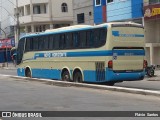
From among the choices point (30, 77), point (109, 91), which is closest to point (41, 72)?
point (30, 77)

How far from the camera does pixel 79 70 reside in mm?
22625

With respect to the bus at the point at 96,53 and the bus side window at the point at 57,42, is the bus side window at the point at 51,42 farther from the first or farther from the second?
the bus side window at the point at 57,42

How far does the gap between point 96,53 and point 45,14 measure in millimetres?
50585

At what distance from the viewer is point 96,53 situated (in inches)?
820

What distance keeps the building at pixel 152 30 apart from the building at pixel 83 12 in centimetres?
1497

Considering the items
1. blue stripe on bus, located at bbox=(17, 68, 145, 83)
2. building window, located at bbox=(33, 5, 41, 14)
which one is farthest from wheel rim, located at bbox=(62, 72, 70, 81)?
building window, located at bbox=(33, 5, 41, 14)

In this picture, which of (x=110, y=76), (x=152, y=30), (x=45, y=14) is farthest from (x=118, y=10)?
(x=45, y=14)

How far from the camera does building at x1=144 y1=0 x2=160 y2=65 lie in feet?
116

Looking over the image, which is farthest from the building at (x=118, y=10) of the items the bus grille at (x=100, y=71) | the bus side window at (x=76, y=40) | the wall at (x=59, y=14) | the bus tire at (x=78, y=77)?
the wall at (x=59, y=14)

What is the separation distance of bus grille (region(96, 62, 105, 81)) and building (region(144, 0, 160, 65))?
15.5 metres

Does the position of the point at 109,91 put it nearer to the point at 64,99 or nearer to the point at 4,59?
the point at 64,99

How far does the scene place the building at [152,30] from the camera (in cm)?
3531

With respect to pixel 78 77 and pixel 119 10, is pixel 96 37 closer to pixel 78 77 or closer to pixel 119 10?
pixel 78 77

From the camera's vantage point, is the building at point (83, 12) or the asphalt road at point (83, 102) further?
the building at point (83, 12)
